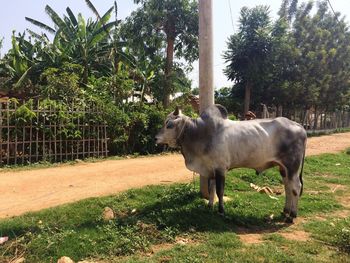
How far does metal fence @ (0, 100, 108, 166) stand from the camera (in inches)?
456

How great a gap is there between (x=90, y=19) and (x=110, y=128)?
1066 centimetres

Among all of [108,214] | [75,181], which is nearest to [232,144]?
[108,214]

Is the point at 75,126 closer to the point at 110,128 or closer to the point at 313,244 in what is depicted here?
the point at 110,128

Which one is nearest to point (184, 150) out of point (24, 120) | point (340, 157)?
point (24, 120)

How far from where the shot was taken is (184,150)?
684cm

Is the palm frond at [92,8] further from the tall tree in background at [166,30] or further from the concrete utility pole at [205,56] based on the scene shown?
the concrete utility pole at [205,56]

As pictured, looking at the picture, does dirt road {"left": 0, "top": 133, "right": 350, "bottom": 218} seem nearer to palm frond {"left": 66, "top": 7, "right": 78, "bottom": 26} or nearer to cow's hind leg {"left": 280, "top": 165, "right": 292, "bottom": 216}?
cow's hind leg {"left": 280, "top": 165, "right": 292, "bottom": 216}

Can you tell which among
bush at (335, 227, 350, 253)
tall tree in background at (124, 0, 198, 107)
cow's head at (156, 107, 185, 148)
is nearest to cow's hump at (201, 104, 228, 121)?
cow's head at (156, 107, 185, 148)

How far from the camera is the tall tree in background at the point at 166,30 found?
19.6 metres

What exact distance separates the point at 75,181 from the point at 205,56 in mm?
4201

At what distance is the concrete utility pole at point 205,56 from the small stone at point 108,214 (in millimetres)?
1886

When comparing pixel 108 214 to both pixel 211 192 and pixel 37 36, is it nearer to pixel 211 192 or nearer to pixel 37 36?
pixel 211 192

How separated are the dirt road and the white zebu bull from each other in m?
2.11

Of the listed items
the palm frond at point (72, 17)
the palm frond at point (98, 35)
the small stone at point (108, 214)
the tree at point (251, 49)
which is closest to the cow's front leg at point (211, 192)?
the small stone at point (108, 214)
